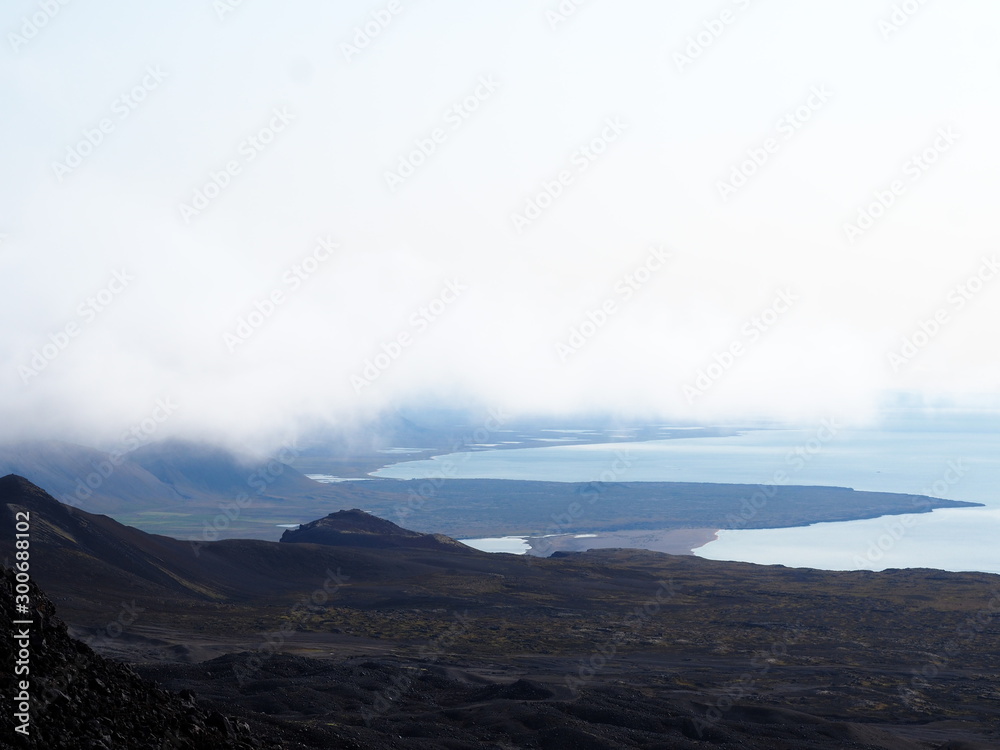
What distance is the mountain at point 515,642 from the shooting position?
24125 millimetres

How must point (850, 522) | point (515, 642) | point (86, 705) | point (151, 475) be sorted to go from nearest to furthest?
point (86, 705), point (515, 642), point (850, 522), point (151, 475)

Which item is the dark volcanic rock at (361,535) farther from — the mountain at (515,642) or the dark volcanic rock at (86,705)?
the dark volcanic rock at (86,705)

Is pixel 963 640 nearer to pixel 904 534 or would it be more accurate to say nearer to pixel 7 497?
pixel 7 497

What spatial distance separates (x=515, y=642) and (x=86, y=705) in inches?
1064

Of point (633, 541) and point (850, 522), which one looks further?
point (850, 522)

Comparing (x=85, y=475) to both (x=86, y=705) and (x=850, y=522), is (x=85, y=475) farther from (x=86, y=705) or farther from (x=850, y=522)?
(x=86, y=705)

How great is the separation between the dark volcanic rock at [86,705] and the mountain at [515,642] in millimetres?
117

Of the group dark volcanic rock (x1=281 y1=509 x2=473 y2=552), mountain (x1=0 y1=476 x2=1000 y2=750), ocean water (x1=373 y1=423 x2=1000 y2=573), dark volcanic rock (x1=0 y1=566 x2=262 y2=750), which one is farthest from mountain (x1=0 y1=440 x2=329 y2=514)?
dark volcanic rock (x1=0 y1=566 x2=262 y2=750)

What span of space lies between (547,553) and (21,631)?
80.9 metres

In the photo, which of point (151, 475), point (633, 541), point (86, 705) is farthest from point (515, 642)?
point (151, 475)

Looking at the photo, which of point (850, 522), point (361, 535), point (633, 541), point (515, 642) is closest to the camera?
point (515, 642)

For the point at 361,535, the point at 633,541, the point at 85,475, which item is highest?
the point at 85,475

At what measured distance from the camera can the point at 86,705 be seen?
13203mm

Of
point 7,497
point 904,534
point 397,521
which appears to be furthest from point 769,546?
point 7,497
